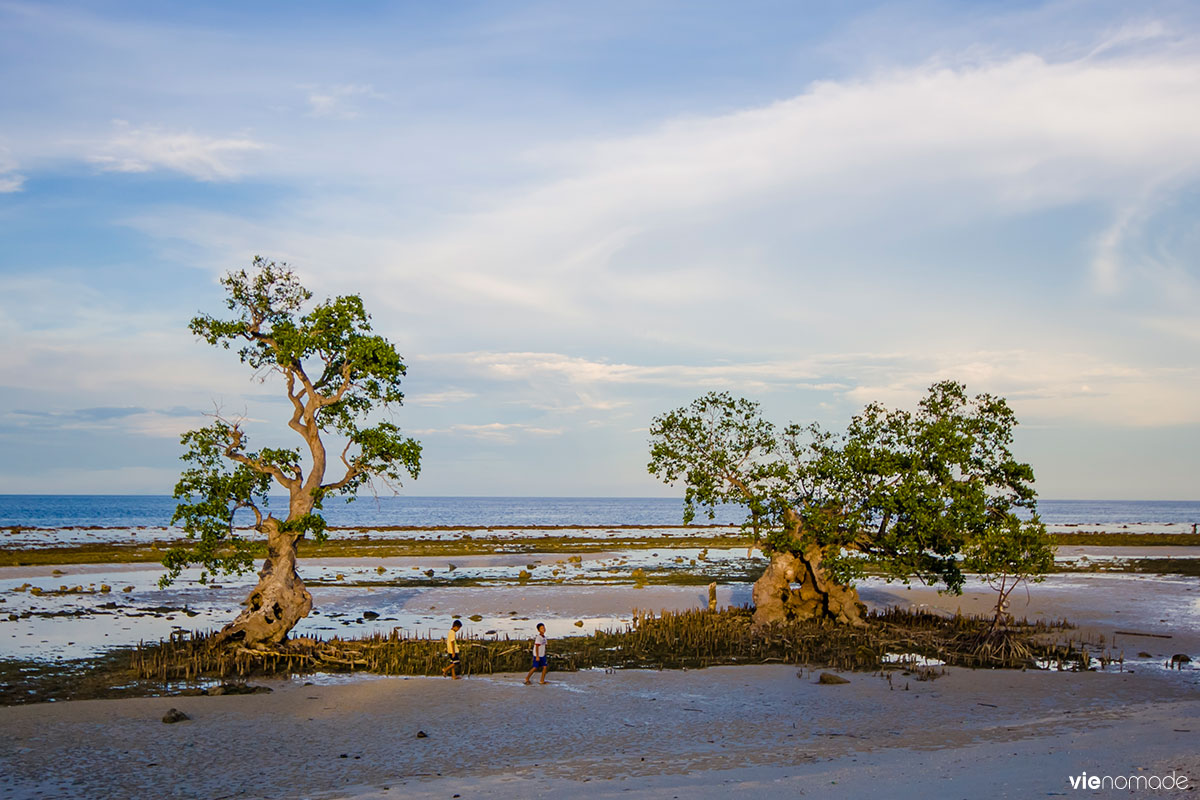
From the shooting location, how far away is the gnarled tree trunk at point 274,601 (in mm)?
26047

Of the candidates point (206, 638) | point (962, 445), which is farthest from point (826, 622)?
point (206, 638)

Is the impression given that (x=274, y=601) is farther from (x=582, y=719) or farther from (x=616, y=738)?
(x=616, y=738)

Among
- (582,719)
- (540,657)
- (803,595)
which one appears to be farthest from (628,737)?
(803,595)

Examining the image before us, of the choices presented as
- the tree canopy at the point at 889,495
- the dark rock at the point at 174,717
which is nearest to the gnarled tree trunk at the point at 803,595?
the tree canopy at the point at 889,495

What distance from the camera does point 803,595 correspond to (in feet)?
108

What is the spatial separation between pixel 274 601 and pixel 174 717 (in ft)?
23.4

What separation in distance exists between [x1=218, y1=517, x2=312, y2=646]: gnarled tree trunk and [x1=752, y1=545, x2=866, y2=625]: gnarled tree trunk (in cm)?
1595

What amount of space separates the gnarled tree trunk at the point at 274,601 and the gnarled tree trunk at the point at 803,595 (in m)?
16.0

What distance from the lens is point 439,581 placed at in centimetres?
5250

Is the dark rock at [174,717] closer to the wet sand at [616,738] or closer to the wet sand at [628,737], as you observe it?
the wet sand at [628,737]

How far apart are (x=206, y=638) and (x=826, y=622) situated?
67.7 feet

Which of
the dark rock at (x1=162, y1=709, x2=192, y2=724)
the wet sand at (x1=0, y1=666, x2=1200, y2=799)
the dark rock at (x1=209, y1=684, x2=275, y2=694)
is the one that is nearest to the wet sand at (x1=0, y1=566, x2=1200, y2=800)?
the wet sand at (x1=0, y1=666, x2=1200, y2=799)

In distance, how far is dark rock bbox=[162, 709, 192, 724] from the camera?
62.7ft

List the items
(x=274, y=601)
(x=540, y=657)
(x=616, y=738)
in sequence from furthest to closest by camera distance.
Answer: (x=274, y=601) → (x=540, y=657) → (x=616, y=738)
